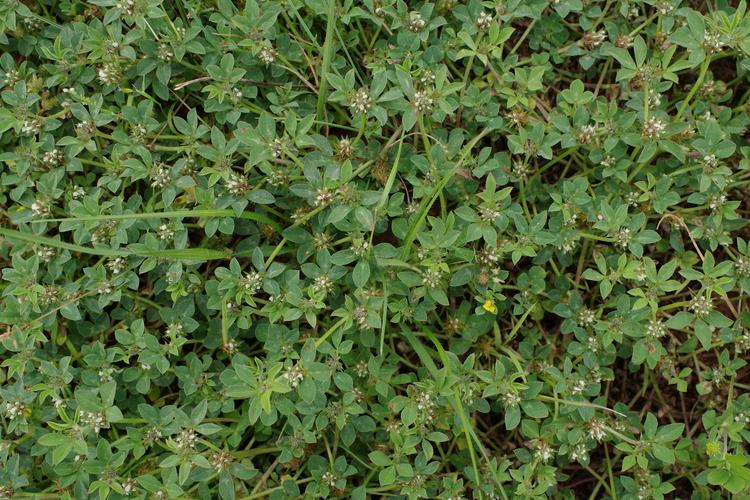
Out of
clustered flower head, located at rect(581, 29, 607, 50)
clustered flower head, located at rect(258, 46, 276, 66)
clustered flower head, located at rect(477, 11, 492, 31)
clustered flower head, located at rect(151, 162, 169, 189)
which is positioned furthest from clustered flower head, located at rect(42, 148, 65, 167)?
clustered flower head, located at rect(581, 29, 607, 50)

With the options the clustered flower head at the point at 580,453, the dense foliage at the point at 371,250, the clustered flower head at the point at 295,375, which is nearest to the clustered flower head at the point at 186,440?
the dense foliage at the point at 371,250

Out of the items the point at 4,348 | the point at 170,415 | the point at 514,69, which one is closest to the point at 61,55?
the point at 4,348

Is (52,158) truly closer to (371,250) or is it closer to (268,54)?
(268,54)

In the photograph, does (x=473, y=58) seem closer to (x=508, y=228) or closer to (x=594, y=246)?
(x=508, y=228)

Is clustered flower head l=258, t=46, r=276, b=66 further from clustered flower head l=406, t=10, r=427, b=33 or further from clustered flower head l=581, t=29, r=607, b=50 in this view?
clustered flower head l=581, t=29, r=607, b=50

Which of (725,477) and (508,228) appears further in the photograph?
(508,228)

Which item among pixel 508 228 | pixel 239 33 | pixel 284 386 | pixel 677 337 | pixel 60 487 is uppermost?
pixel 239 33

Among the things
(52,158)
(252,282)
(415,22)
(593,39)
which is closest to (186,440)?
(252,282)

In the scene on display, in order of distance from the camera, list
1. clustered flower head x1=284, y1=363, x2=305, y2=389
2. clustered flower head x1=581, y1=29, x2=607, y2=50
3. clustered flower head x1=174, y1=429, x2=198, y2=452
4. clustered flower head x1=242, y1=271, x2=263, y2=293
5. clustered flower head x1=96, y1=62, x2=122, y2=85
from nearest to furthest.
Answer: clustered flower head x1=284, y1=363, x2=305, y2=389, clustered flower head x1=174, y1=429, x2=198, y2=452, clustered flower head x1=242, y1=271, x2=263, y2=293, clustered flower head x1=96, y1=62, x2=122, y2=85, clustered flower head x1=581, y1=29, x2=607, y2=50
